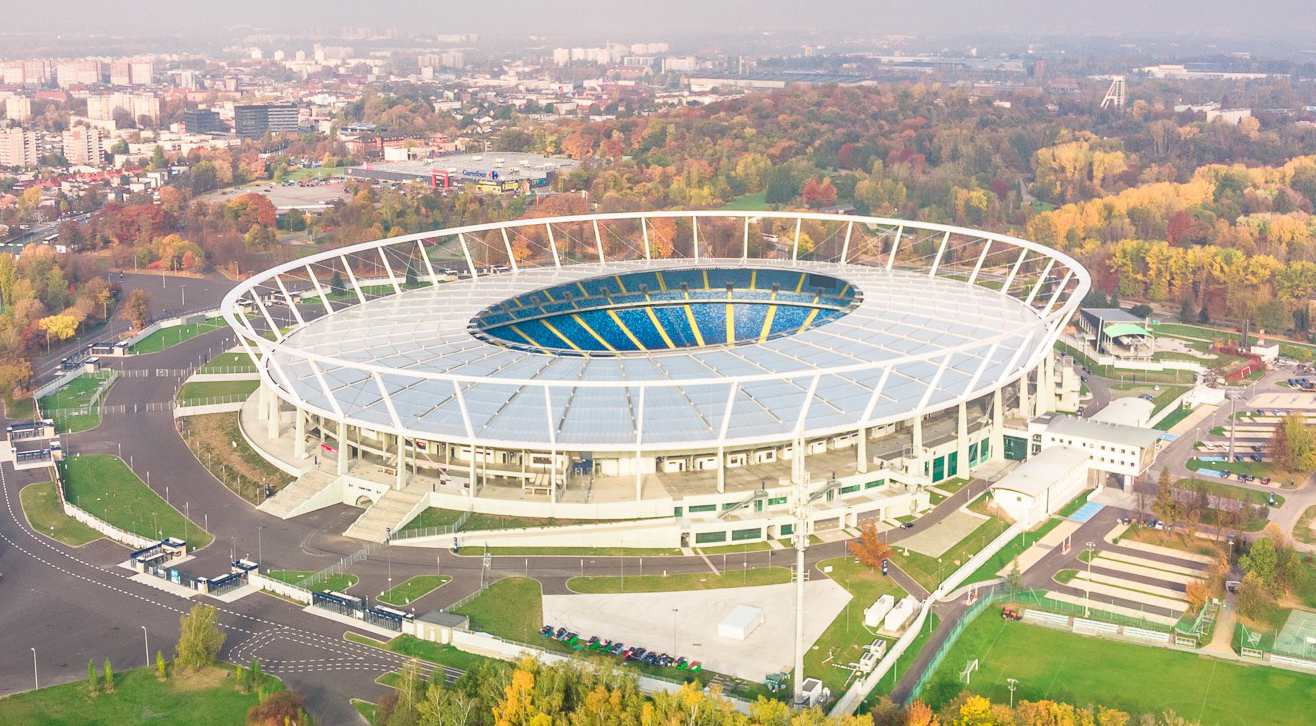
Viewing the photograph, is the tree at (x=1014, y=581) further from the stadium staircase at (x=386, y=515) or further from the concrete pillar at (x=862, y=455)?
the stadium staircase at (x=386, y=515)

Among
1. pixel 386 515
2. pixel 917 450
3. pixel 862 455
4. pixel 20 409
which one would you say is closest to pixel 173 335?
pixel 20 409

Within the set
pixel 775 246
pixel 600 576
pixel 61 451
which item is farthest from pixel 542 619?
pixel 775 246

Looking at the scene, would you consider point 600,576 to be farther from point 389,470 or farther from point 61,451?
point 61,451

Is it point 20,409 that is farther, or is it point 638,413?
point 20,409

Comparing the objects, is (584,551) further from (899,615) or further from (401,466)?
(899,615)

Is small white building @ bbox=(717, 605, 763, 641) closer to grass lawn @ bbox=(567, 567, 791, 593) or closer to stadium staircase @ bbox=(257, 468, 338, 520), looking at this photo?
grass lawn @ bbox=(567, 567, 791, 593)

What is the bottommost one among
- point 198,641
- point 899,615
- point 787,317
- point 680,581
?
point 680,581

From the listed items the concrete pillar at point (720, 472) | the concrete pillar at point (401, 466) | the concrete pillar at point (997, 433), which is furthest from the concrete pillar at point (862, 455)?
the concrete pillar at point (401, 466)
